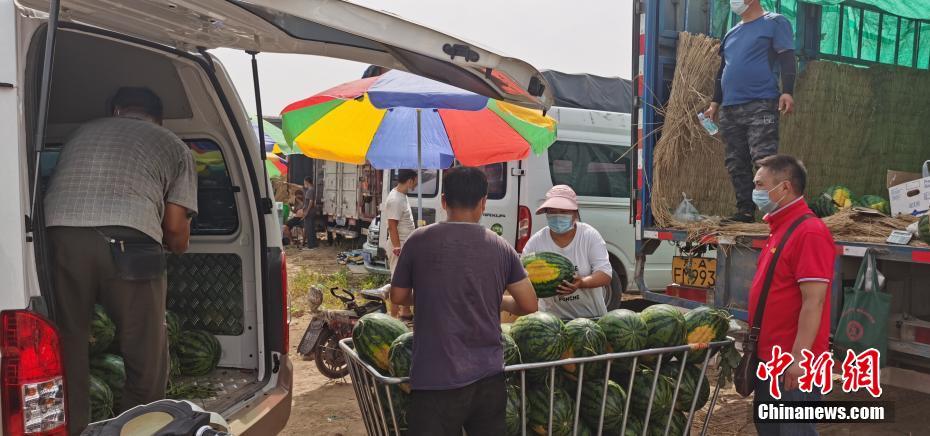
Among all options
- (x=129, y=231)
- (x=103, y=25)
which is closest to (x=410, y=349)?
(x=129, y=231)

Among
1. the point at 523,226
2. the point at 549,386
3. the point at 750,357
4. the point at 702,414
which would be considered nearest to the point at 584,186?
the point at 523,226

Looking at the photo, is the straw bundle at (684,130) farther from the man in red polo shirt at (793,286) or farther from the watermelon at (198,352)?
the watermelon at (198,352)

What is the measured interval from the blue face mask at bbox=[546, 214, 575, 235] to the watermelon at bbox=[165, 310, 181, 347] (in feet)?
7.40

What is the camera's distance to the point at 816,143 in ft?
23.7

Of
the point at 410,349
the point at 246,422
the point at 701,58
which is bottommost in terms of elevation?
the point at 246,422

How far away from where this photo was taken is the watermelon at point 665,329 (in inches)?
132

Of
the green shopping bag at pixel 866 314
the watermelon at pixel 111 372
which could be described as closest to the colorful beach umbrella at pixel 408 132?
the green shopping bag at pixel 866 314

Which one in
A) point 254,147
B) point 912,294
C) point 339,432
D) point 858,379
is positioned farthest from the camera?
point 339,432

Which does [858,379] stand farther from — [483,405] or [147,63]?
[147,63]

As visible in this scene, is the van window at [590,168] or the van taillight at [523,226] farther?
the van window at [590,168]

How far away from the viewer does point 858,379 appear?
4.28m

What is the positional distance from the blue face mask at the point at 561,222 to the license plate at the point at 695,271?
168 centimetres

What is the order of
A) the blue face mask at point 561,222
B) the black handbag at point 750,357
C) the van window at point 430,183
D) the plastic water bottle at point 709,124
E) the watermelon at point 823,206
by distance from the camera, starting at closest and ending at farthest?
the black handbag at point 750,357, the blue face mask at point 561,222, the plastic water bottle at point 709,124, the watermelon at point 823,206, the van window at point 430,183

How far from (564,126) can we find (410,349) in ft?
19.8
